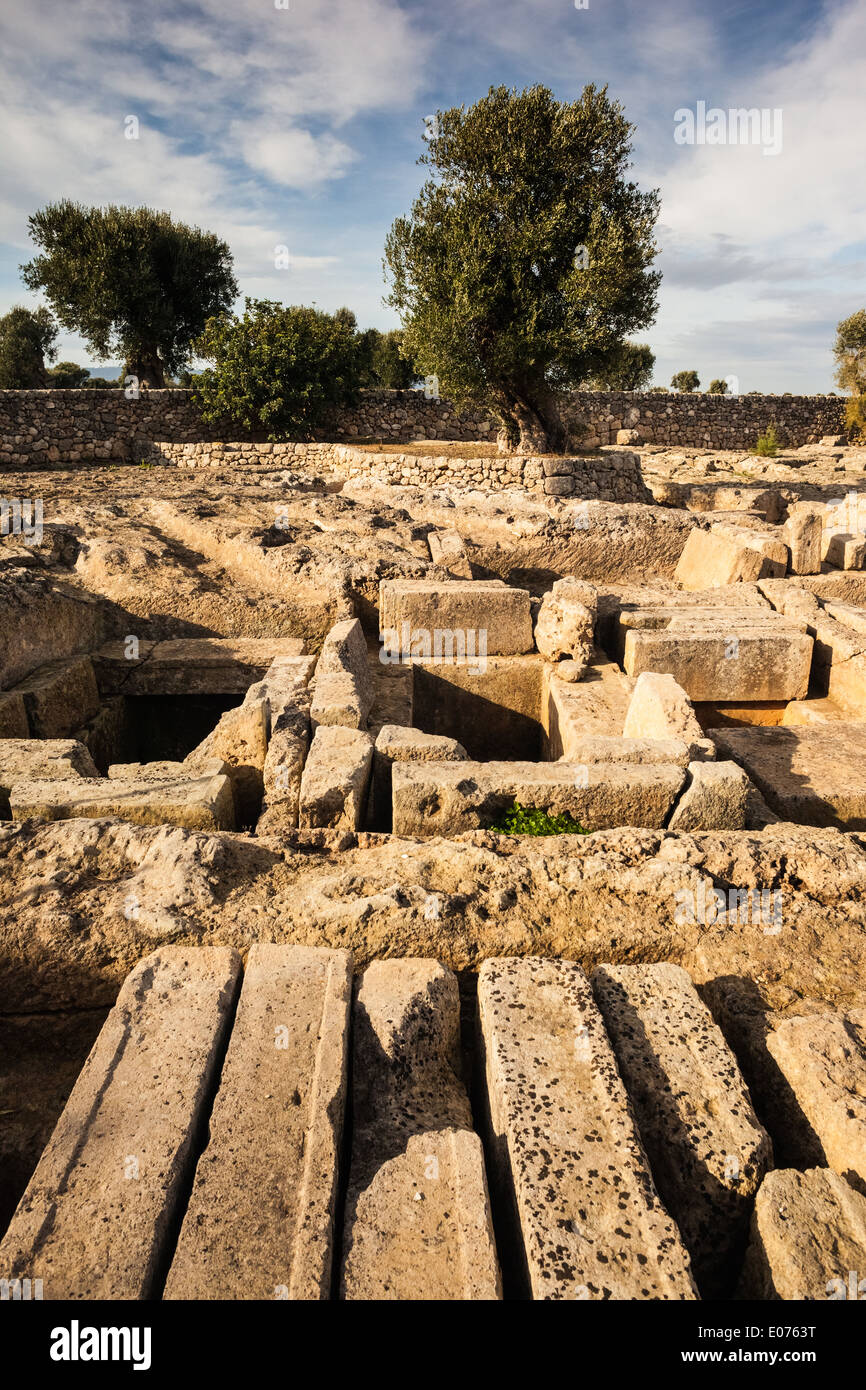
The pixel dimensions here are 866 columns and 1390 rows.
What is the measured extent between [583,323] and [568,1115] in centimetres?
1625

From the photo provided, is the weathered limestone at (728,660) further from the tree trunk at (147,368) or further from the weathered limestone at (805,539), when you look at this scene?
the tree trunk at (147,368)

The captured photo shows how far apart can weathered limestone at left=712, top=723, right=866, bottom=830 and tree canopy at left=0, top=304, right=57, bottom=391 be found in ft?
105

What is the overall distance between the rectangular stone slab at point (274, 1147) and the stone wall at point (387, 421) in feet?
63.9

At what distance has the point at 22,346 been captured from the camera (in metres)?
29.5

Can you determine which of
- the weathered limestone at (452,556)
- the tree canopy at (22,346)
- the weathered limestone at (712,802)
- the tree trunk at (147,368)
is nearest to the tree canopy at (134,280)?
the tree trunk at (147,368)

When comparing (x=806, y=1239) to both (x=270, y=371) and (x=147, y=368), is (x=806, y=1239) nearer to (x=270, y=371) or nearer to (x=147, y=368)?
(x=270, y=371)

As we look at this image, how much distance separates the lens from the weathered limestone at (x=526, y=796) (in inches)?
162

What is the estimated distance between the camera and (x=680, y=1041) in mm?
2746

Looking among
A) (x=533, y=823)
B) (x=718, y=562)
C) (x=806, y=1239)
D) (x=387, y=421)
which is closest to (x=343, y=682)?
(x=533, y=823)

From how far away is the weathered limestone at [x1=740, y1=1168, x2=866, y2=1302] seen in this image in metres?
2.04

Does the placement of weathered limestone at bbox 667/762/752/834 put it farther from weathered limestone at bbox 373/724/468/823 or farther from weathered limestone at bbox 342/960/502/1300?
weathered limestone at bbox 342/960/502/1300

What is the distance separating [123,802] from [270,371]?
19062 millimetres
